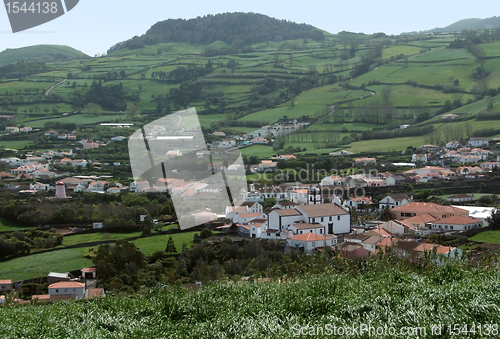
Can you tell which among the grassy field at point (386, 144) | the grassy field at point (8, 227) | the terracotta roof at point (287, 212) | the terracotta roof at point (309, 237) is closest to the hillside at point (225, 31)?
the grassy field at point (386, 144)

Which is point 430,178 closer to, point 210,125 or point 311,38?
point 210,125

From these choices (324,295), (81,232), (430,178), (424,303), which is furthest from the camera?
(430,178)

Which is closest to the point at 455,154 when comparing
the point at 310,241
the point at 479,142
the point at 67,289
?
the point at 479,142

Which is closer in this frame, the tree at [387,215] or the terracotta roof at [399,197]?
the tree at [387,215]

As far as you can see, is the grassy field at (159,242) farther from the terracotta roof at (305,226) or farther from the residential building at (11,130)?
the residential building at (11,130)

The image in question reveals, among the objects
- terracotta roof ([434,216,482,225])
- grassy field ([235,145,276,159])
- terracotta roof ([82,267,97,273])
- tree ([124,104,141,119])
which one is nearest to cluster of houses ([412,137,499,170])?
grassy field ([235,145,276,159])

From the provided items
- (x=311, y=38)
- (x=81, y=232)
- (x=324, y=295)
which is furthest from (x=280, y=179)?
(x=311, y=38)
